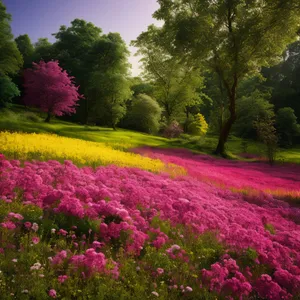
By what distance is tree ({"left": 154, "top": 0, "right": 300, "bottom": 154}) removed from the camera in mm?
31047

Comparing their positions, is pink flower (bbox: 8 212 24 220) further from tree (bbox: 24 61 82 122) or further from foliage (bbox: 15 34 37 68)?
foliage (bbox: 15 34 37 68)

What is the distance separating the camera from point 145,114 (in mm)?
57062

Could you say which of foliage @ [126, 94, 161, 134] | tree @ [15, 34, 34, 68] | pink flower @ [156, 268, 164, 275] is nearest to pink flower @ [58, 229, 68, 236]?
pink flower @ [156, 268, 164, 275]

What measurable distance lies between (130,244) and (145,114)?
170 feet

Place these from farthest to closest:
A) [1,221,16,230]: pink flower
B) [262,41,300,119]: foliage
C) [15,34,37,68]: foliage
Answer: [262,41,300,119]: foliage → [15,34,37,68]: foliage → [1,221,16,230]: pink flower

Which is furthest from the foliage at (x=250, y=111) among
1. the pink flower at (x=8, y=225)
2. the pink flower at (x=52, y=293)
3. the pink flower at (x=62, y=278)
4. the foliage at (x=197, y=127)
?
the pink flower at (x=52, y=293)

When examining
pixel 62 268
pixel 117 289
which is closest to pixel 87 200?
pixel 62 268

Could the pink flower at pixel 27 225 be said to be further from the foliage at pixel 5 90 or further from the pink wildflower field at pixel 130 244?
the foliage at pixel 5 90

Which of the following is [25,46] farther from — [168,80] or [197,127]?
[197,127]

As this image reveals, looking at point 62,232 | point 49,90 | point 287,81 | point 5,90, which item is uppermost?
point 287,81

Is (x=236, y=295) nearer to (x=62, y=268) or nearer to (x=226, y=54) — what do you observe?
(x=62, y=268)

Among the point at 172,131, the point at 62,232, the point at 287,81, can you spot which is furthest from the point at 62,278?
the point at 287,81

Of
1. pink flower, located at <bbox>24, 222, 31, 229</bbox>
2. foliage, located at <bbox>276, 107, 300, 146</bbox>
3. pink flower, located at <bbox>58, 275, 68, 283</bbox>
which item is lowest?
pink flower, located at <bbox>58, 275, 68, 283</bbox>

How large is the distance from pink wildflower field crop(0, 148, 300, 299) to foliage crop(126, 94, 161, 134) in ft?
156
